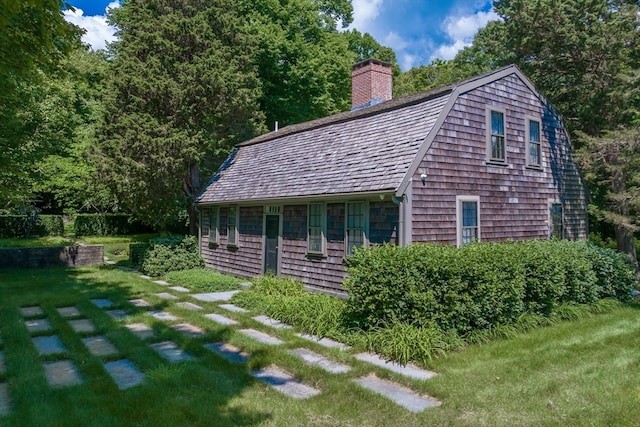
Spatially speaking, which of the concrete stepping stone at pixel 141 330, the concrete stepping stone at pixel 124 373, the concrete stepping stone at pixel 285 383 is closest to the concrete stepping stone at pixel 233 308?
the concrete stepping stone at pixel 141 330

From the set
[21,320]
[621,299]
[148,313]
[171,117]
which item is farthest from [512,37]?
[21,320]

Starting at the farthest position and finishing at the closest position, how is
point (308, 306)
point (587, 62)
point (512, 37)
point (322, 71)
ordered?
point (322, 71), point (512, 37), point (587, 62), point (308, 306)

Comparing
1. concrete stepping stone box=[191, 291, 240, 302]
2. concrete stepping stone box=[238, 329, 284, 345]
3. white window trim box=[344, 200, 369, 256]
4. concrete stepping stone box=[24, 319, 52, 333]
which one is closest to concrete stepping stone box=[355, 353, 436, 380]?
concrete stepping stone box=[238, 329, 284, 345]

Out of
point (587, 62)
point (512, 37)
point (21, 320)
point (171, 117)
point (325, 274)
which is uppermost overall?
point (512, 37)

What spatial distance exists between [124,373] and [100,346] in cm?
145

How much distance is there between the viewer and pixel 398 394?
15.9ft

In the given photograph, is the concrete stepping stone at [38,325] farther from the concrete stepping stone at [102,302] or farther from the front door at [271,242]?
the front door at [271,242]

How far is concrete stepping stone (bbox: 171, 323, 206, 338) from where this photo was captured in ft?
23.4

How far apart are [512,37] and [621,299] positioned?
10758mm

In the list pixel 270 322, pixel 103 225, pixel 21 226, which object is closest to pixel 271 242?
pixel 270 322

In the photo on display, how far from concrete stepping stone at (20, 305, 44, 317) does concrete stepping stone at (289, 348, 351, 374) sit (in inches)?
230

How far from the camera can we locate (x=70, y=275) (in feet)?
45.8

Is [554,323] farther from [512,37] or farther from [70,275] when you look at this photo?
[70,275]

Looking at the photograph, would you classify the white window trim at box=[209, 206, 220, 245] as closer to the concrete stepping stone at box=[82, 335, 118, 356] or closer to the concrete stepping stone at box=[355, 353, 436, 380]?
the concrete stepping stone at box=[82, 335, 118, 356]
